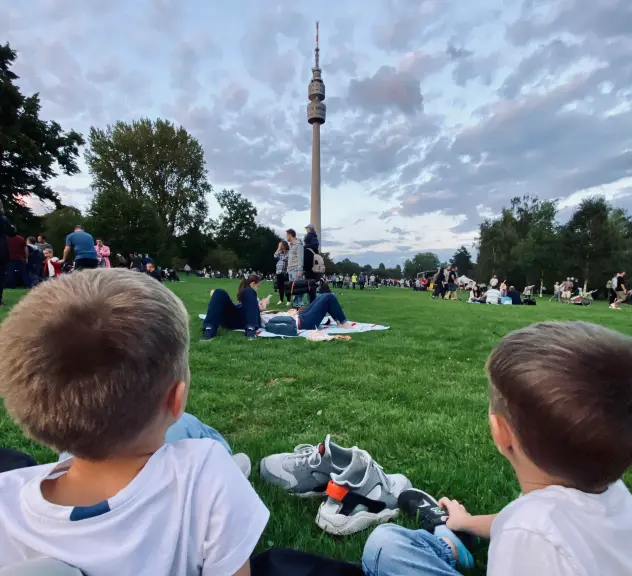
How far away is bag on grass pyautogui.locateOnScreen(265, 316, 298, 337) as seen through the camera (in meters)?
6.67

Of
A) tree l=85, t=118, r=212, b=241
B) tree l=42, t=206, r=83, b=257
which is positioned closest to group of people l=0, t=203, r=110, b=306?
tree l=85, t=118, r=212, b=241

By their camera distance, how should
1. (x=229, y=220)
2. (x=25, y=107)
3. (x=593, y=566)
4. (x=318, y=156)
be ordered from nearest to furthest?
(x=593, y=566) < (x=25, y=107) < (x=318, y=156) < (x=229, y=220)

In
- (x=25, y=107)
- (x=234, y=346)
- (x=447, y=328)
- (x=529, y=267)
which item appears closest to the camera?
(x=234, y=346)

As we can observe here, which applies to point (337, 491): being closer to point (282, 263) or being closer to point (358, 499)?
point (358, 499)

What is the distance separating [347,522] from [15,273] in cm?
1592

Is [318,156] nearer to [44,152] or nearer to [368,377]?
[44,152]

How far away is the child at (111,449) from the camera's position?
2.94ft

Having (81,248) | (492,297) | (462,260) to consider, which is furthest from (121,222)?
(462,260)

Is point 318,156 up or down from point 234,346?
up

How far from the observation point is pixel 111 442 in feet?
3.18

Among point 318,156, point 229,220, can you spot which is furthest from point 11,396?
point 229,220

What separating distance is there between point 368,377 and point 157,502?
339 centimetres

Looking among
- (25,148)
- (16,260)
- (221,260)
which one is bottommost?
(16,260)

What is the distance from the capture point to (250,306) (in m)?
6.67
